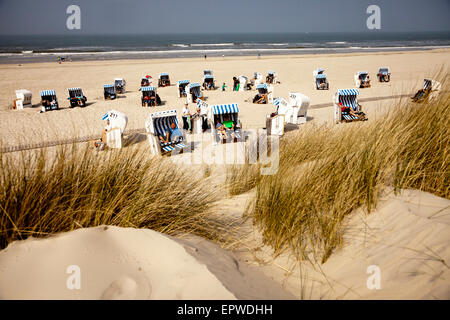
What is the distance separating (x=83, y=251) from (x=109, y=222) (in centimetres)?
52

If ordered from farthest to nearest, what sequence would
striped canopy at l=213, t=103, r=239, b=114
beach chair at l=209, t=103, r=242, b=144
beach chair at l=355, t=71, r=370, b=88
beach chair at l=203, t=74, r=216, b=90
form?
beach chair at l=203, t=74, r=216, b=90 → beach chair at l=355, t=71, r=370, b=88 → striped canopy at l=213, t=103, r=239, b=114 → beach chair at l=209, t=103, r=242, b=144

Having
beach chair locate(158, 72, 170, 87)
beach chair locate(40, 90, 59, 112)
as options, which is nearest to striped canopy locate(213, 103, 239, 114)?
beach chair locate(40, 90, 59, 112)

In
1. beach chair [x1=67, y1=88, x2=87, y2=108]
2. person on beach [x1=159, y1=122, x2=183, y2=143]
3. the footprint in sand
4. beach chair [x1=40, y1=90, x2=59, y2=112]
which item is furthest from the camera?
beach chair [x1=67, y1=88, x2=87, y2=108]

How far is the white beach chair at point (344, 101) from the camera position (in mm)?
10678

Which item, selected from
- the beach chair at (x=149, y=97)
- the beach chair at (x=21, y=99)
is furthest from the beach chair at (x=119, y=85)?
the beach chair at (x=21, y=99)

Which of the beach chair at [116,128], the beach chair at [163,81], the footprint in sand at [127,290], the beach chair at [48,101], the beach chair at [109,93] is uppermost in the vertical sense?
the beach chair at [163,81]

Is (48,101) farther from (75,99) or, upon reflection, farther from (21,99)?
(21,99)

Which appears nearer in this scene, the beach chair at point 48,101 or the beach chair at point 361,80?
the beach chair at point 48,101

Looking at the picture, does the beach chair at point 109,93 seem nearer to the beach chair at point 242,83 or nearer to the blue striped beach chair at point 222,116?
the beach chair at point 242,83

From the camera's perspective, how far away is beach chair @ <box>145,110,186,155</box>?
8.17m

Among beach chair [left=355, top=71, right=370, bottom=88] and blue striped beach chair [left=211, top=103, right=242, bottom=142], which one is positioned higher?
beach chair [left=355, top=71, right=370, bottom=88]

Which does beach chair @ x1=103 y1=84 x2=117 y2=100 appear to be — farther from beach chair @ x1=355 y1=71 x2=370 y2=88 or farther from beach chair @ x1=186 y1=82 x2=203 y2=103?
beach chair @ x1=355 y1=71 x2=370 y2=88

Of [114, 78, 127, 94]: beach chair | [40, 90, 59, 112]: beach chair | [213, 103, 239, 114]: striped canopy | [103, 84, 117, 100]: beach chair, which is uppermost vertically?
[114, 78, 127, 94]: beach chair

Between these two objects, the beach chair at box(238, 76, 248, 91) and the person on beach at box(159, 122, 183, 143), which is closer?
the person on beach at box(159, 122, 183, 143)
